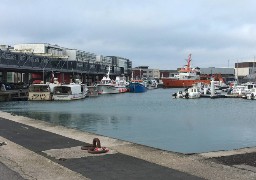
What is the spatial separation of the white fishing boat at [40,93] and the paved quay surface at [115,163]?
62.5 m

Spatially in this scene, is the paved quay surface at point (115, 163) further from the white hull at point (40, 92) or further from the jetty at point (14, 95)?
the jetty at point (14, 95)

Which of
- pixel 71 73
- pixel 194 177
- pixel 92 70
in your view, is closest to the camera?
pixel 194 177

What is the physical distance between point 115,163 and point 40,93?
6896 centimetres

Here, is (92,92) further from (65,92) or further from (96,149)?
(96,149)

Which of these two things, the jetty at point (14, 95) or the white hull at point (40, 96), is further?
the white hull at point (40, 96)

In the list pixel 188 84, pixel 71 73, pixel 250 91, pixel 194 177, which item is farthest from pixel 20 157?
pixel 188 84

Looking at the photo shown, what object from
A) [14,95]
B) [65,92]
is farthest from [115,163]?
[14,95]

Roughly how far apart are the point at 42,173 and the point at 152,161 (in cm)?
375

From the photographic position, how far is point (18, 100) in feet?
265

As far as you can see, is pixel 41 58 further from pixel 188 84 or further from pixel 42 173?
pixel 42 173

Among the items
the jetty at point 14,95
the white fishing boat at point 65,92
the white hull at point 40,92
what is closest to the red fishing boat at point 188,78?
the white fishing boat at point 65,92

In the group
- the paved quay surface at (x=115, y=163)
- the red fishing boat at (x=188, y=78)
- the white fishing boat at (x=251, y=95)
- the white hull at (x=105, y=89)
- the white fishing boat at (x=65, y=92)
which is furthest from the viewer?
the red fishing boat at (x=188, y=78)

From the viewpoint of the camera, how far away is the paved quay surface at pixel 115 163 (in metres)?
11.2

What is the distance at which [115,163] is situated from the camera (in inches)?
504
